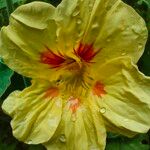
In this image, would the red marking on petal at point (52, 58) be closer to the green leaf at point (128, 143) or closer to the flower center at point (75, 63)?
the flower center at point (75, 63)

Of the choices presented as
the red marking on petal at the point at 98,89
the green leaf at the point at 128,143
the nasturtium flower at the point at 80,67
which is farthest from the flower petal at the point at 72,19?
the green leaf at the point at 128,143

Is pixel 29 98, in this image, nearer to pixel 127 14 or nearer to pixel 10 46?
pixel 10 46

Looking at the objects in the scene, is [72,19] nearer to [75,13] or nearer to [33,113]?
[75,13]

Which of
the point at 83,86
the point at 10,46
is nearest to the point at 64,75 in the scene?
the point at 83,86

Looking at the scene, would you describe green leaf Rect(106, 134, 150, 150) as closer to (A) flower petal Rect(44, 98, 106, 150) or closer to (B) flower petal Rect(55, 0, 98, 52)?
(A) flower petal Rect(44, 98, 106, 150)

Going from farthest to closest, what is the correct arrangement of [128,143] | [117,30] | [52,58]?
1. [128,143]
2. [52,58]
3. [117,30]

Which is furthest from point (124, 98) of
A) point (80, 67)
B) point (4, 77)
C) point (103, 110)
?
point (4, 77)
